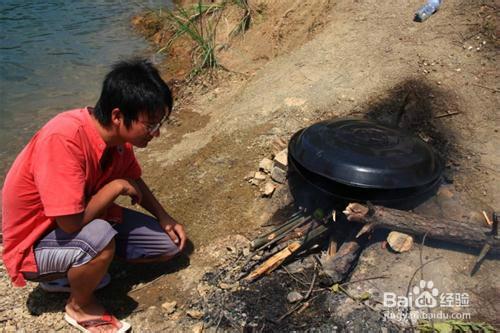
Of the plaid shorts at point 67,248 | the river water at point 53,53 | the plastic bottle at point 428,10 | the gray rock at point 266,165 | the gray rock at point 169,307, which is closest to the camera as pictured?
the plaid shorts at point 67,248

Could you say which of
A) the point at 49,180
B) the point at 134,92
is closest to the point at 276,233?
the point at 134,92

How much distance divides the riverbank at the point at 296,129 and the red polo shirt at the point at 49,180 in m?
0.59

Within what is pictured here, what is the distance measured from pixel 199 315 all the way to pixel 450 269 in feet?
5.09

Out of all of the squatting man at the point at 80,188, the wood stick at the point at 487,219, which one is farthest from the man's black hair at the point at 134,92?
the wood stick at the point at 487,219

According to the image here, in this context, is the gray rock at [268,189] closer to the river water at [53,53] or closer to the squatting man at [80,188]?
the squatting man at [80,188]

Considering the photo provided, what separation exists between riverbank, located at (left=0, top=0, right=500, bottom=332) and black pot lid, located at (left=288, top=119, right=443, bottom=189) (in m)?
0.46

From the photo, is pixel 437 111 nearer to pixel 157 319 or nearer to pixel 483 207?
pixel 483 207

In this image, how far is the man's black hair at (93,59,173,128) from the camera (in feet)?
7.19

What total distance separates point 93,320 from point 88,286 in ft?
0.73

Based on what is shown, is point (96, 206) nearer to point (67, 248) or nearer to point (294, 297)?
point (67, 248)

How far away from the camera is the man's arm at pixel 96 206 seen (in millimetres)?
2262

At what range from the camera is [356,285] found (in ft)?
8.59

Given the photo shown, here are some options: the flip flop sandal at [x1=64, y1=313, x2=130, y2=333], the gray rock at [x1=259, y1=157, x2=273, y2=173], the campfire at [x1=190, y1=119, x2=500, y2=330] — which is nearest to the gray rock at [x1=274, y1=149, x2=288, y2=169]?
the gray rock at [x1=259, y1=157, x2=273, y2=173]

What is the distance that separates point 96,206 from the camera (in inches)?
93.2
